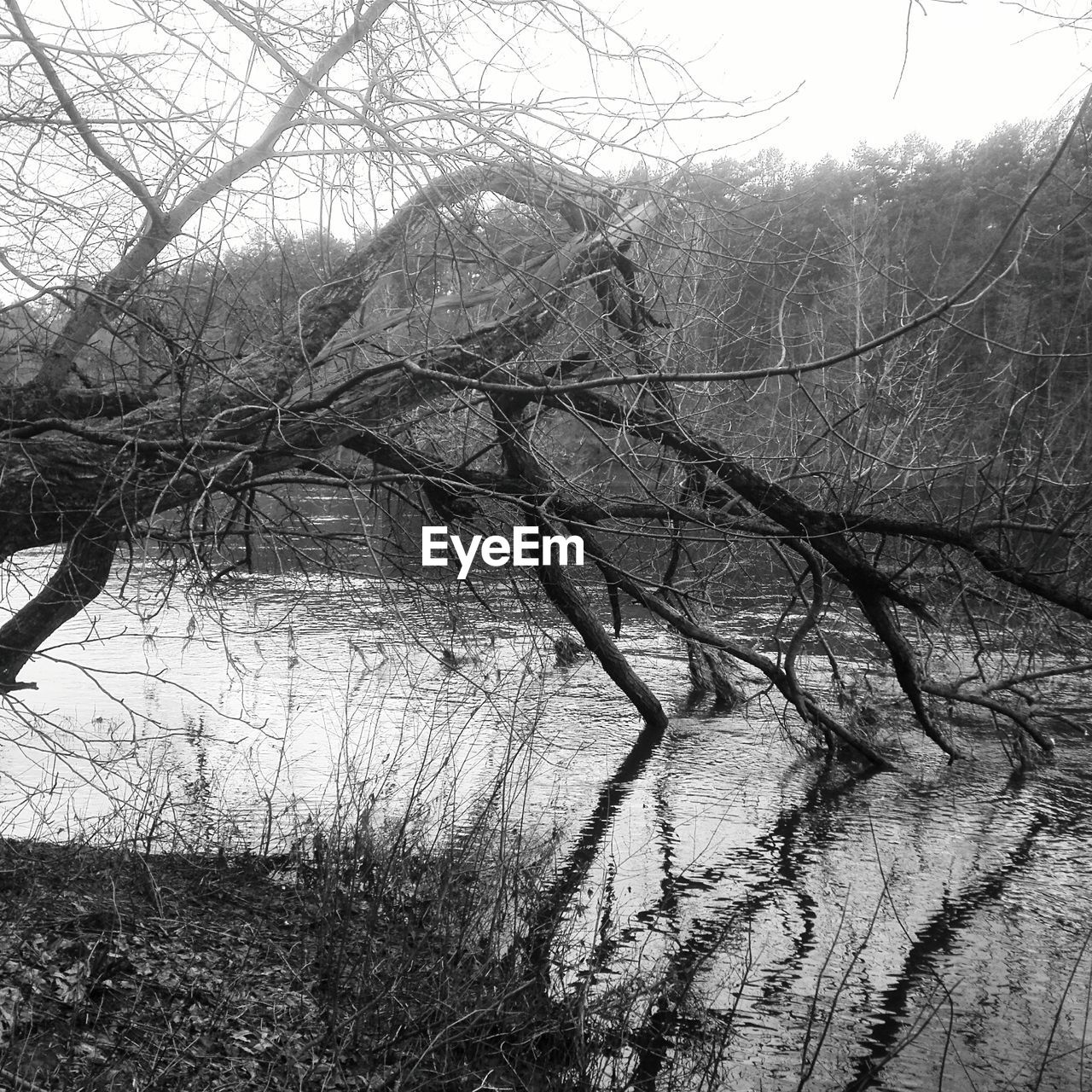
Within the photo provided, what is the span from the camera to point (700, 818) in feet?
26.1

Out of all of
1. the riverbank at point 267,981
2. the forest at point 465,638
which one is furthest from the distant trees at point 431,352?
the riverbank at point 267,981

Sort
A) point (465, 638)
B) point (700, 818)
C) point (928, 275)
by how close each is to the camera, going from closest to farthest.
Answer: point (465, 638)
point (700, 818)
point (928, 275)

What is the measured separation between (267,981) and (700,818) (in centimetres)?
400

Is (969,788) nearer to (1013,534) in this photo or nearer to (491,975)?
(1013,534)

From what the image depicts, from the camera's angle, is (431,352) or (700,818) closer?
(431,352)

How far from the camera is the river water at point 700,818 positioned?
5.05 metres

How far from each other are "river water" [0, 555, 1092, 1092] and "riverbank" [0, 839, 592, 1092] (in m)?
0.41

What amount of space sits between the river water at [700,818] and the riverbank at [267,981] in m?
0.41

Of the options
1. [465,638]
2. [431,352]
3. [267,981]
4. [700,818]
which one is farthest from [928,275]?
[267,981]

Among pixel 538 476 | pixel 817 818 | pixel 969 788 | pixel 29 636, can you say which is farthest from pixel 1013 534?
pixel 29 636

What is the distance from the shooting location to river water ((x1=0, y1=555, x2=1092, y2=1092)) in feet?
16.6

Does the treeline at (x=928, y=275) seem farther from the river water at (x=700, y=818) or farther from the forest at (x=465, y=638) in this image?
the river water at (x=700, y=818)

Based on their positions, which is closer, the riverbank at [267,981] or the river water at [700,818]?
the riverbank at [267,981]

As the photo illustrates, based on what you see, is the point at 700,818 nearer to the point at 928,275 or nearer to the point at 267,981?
the point at 267,981
